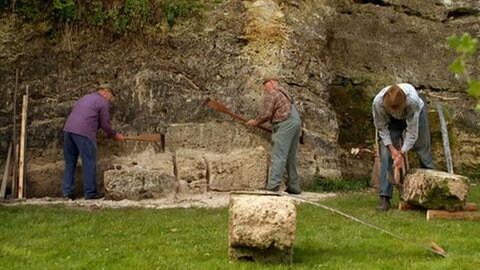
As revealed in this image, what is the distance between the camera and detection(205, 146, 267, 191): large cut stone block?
40.2ft

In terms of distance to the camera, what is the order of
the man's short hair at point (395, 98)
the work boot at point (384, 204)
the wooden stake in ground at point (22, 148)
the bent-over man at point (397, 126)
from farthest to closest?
the wooden stake in ground at point (22, 148) → the work boot at point (384, 204) → the bent-over man at point (397, 126) → the man's short hair at point (395, 98)

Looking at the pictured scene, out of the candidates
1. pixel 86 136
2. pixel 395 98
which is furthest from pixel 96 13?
pixel 395 98

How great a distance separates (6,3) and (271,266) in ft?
27.4

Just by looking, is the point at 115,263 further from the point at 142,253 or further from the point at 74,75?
the point at 74,75

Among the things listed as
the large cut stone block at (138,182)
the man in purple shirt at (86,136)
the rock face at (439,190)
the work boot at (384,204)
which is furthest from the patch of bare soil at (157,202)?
the rock face at (439,190)

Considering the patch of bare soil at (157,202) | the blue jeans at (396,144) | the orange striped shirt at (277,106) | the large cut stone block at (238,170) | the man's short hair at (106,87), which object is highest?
the man's short hair at (106,87)

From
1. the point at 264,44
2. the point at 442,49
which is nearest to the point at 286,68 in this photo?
the point at 264,44

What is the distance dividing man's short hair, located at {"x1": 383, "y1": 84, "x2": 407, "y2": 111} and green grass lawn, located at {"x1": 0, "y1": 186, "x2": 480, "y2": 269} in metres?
1.27

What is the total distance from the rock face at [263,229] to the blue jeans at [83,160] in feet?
18.4

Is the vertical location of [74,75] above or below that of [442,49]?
below

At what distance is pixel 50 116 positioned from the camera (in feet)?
40.8

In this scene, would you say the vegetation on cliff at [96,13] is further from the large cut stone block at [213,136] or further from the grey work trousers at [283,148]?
the grey work trousers at [283,148]

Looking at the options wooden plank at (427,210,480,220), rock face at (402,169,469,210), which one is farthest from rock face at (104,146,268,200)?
wooden plank at (427,210,480,220)

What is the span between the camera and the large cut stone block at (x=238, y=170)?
12.3 metres
